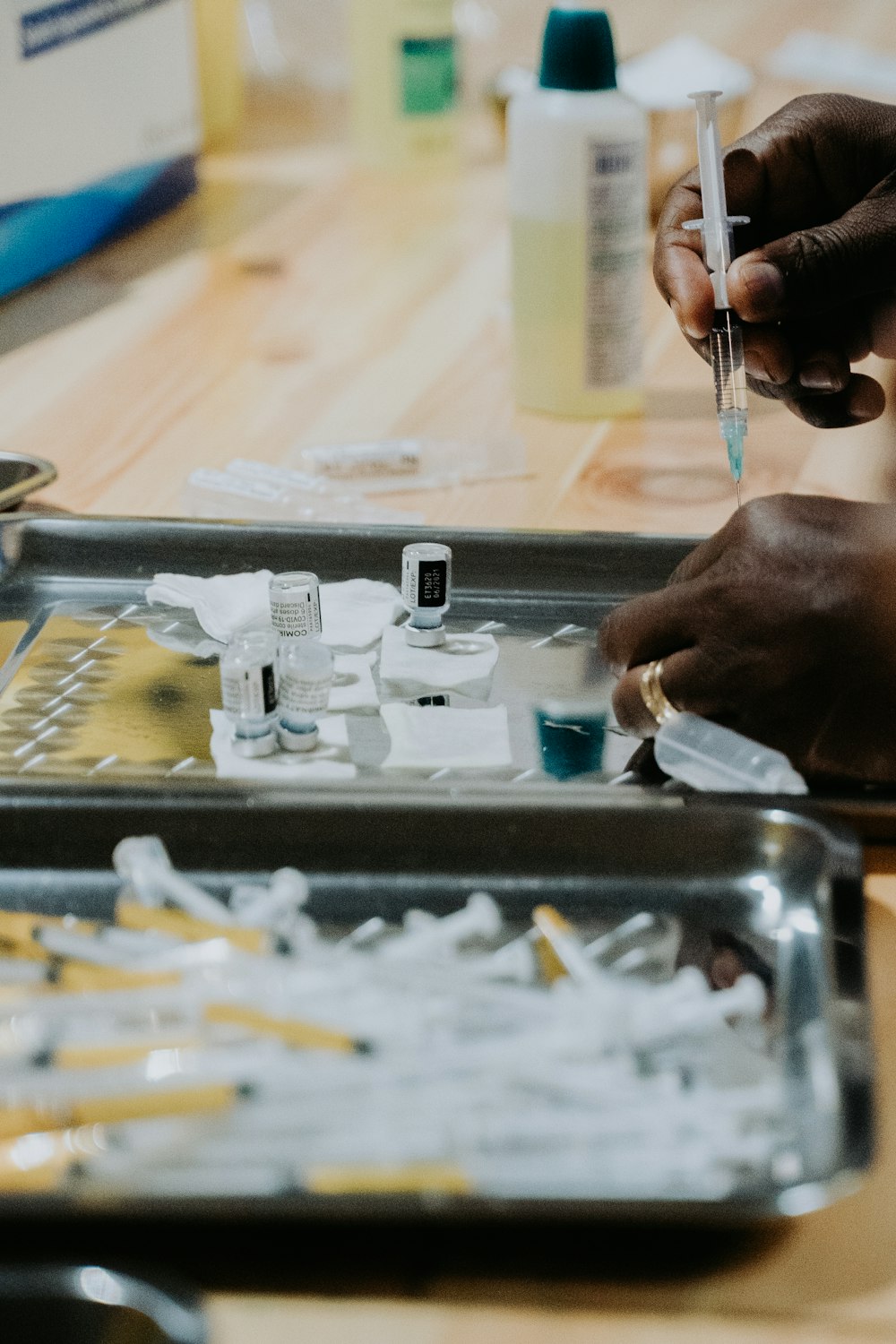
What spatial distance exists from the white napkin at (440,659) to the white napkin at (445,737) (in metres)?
0.03

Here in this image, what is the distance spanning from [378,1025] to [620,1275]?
10 cm

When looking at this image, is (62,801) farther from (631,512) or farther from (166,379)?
(166,379)

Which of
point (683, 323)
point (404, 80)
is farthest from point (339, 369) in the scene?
point (404, 80)

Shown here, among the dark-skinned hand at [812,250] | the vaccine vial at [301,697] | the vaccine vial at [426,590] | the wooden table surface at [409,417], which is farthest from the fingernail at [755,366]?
the vaccine vial at [301,697]

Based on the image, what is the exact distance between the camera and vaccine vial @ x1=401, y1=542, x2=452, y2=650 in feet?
2.34

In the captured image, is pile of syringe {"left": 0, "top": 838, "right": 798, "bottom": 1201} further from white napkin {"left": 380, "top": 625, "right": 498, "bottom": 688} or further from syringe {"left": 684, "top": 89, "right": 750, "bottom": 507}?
syringe {"left": 684, "top": 89, "right": 750, "bottom": 507}

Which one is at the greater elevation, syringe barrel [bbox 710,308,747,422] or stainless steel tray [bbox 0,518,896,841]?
syringe barrel [bbox 710,308,747,422]

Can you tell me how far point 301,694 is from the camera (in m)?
0.63

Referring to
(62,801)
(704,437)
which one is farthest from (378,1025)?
(704,437)

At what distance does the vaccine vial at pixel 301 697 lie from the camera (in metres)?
0.63

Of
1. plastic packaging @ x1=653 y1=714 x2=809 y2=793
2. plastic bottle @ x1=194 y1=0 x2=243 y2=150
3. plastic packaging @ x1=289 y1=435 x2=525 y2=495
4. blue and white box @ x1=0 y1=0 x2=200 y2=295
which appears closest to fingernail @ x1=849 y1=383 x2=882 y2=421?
plastic packaging @ x1=289 y1=435 x2=525 y2=495

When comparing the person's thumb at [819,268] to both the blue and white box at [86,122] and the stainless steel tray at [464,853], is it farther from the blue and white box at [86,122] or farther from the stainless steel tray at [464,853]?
the blue and white box at [86,122]

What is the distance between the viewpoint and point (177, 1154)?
1.34ft

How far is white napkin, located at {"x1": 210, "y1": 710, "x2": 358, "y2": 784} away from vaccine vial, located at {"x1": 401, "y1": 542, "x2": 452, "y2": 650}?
3.5 inches
